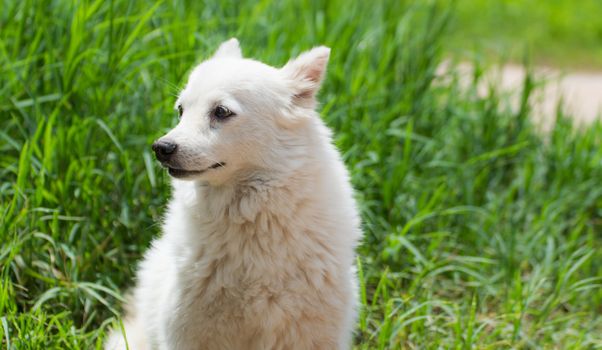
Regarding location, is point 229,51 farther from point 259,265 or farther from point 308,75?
point 259,265

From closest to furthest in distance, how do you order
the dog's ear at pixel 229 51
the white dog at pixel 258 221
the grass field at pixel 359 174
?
1. the white dog at pixel 258 221
2. the dog's ear at pixel 229 51
3. the grass field at pixel 359 174

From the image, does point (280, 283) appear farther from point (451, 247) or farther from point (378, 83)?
Result: point (378, 83)

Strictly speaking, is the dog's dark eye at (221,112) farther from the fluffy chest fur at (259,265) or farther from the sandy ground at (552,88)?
the sandy ground at (552,88)

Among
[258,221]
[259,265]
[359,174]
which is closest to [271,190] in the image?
[258,221]

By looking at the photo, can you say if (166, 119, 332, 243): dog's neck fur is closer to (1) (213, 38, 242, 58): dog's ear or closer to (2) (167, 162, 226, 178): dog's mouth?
(2) (167, 162, 226, 178): dog's mouth

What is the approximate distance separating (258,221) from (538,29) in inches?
275

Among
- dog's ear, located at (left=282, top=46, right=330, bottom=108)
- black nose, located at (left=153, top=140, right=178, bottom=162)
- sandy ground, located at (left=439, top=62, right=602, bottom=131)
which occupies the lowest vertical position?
sandy ground, located at (left=439, top=62, right=602, bottom=131)

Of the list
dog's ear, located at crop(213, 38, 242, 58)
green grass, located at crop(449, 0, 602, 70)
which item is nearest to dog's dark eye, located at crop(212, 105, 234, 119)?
dog's ear, located at crop(213, 38, 242, 58)

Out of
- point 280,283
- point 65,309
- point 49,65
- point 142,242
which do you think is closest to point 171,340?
point 280,283

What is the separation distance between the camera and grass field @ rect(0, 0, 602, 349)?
411cm

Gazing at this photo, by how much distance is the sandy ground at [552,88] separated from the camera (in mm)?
6141

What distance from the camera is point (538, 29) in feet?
32.0

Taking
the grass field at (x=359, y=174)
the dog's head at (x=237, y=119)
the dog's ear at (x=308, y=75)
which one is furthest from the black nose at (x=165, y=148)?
the grass field at (x=359, y=174)

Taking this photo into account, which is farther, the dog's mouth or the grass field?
the grass field
